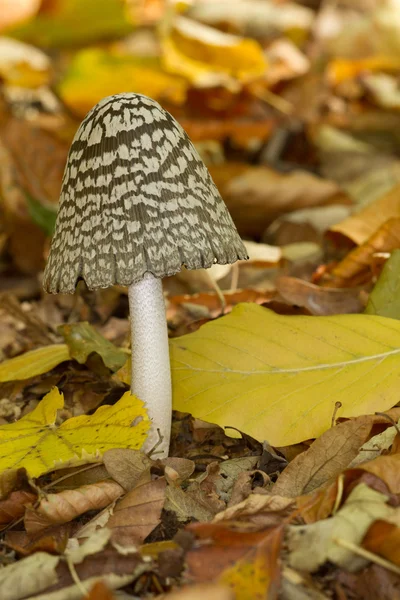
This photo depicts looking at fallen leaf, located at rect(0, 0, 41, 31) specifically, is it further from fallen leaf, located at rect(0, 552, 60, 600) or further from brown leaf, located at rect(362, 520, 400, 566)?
brown leaf, located at rect(362, 520, 400, 566)

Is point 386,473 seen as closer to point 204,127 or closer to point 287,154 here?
point 204,127

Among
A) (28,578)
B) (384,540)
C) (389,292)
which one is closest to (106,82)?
(389,292)

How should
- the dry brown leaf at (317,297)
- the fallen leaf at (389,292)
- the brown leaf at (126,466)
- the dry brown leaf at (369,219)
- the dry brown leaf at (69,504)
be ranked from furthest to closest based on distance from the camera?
the dry brown leaf at (369,219) < the dry brown leaf at (317,297) < the fallen leaf at (389,292) < the brown leaf at (126,466) < the dry brown leaf at (69,504)

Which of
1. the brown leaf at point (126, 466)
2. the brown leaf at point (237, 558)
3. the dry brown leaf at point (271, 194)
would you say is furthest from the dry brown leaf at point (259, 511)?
the dry brown leaf at point (271, 194)

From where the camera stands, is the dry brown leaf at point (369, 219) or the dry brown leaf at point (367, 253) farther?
the dry brown leaf at point (369, 219)

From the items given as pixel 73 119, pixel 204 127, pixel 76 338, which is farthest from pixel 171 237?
pixel 73 119

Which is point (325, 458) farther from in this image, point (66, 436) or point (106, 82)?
point (106, 82)

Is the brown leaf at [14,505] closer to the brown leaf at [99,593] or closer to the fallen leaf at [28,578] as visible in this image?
the fallen leaf at [28,578]
